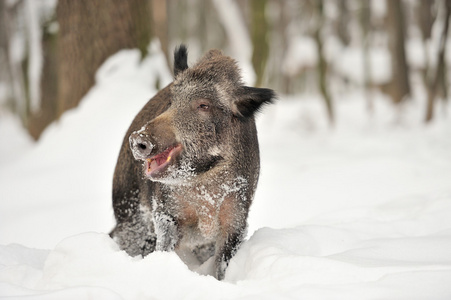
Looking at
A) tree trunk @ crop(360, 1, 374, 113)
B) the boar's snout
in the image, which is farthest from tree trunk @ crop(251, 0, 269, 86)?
tree trunk @ crop(360, 1, 374, 113)

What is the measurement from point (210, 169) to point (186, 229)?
0.50 metres

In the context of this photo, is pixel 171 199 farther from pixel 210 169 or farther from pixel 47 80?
pixel 47 80

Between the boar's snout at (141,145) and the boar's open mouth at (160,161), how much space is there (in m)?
0.13

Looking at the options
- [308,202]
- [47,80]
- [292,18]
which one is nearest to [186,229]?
[308,202]

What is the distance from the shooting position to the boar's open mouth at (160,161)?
10.4 feet

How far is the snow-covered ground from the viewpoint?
257 centimetres

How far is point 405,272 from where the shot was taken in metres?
2.55

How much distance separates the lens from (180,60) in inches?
150

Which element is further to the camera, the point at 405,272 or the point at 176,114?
the point at 176,114

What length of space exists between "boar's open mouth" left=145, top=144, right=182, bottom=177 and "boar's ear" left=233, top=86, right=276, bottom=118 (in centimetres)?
63

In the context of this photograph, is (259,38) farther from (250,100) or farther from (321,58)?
(250,100)

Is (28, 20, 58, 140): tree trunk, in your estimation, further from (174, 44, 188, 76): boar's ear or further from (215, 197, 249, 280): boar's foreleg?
(215, 197, 249, 280): boar's foreleg

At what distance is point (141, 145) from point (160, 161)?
23 cm

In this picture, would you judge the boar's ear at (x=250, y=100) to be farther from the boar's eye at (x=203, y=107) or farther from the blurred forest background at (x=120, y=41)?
the blurred forest background at (x=120, y=41)
